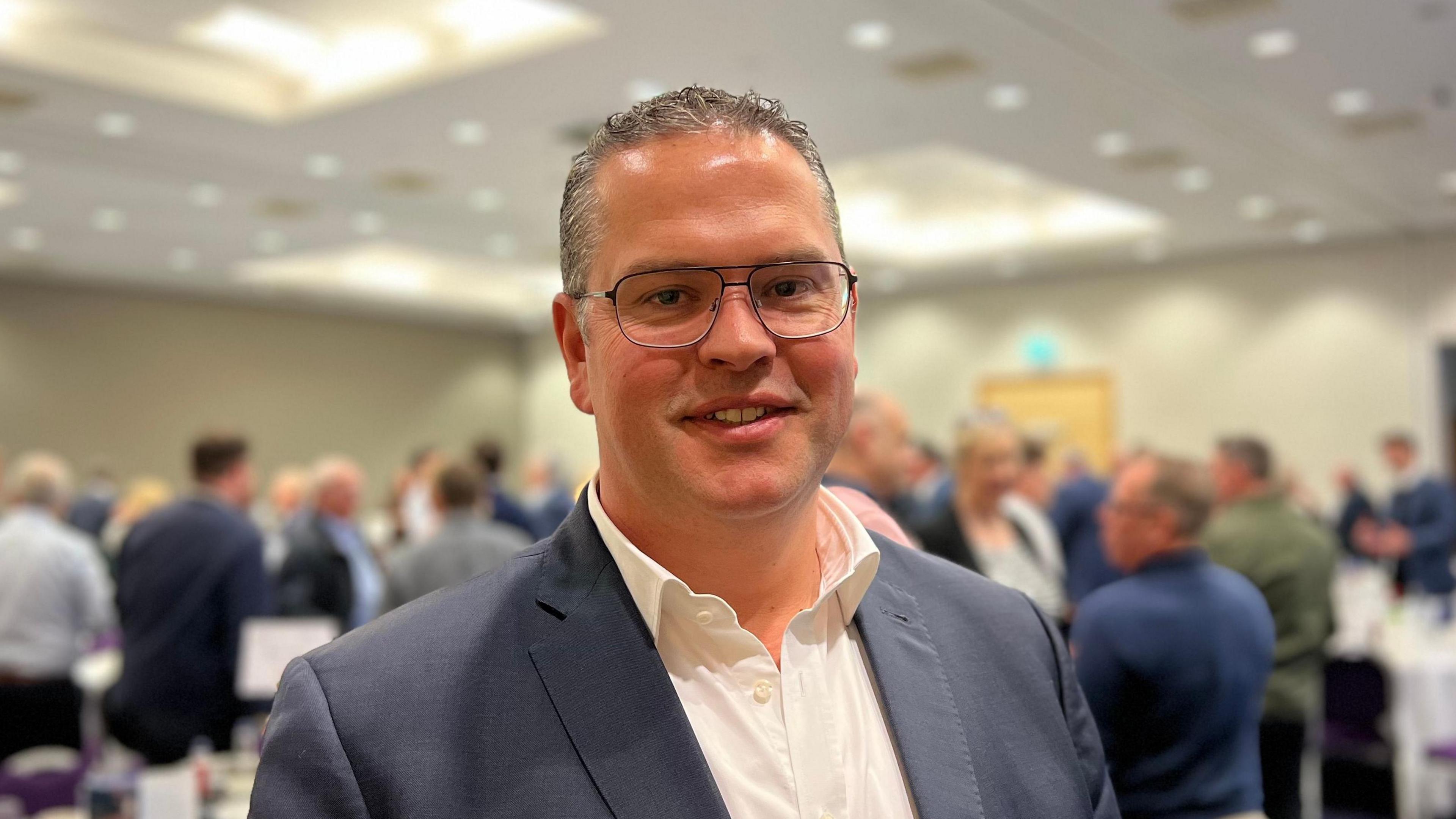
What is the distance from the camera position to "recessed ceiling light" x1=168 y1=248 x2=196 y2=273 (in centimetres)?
1341

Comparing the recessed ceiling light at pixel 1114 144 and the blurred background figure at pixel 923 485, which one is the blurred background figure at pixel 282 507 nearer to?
the blurred background figure at pixel 923 485

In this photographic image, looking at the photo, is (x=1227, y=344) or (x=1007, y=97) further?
(x=1227, y=344)

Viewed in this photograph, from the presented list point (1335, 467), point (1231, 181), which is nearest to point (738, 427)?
point (1231, 181)

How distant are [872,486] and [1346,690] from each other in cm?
299

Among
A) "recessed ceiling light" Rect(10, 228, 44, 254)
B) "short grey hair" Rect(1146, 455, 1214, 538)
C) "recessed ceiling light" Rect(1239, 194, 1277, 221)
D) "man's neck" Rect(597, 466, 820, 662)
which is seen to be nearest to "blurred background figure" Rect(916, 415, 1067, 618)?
"short grey hair" Rect(1146, 455, 1214, 538)

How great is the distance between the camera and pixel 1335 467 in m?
12.9

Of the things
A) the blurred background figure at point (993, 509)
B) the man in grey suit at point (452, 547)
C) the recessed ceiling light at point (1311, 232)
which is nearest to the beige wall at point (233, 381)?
the recessed ceiling light at point (1311, 232)

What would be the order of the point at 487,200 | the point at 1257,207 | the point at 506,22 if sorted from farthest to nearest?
the point at 1257,207 < the point at 487,200 < the point at 506,22

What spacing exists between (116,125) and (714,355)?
29.3 ft

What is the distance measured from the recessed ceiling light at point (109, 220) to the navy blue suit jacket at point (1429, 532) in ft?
39.7

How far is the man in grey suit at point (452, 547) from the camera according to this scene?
14.7ft

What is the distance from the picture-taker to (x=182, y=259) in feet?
45.7

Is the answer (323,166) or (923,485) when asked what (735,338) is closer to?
(923,485)

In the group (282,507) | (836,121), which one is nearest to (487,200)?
(282,507)
